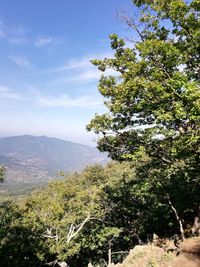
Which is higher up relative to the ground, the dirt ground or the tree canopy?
the tree canopy

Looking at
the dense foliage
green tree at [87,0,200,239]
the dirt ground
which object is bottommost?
the dense foliage

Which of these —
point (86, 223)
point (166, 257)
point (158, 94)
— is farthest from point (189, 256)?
point (86, 223)

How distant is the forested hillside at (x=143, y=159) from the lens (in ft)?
48.9

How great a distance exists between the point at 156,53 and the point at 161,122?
13.0 ft

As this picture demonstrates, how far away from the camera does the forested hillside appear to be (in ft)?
48.9

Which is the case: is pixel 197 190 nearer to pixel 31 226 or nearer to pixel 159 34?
pixel 159 34

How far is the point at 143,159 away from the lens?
22.1 metres

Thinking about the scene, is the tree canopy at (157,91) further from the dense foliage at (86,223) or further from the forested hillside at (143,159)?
the dense foliage at (86,223)

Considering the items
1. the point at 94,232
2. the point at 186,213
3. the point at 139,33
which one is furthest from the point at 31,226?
the point at 139,33

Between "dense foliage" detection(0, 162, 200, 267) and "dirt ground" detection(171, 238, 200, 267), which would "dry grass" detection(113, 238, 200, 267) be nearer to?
"dirt ground" detection(171, 238, 200, 267)

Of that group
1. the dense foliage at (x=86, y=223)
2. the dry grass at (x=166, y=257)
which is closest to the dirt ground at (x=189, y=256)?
the dry grass at (x=166, y=257)

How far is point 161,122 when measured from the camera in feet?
53.1

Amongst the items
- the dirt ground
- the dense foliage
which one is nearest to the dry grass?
the dirt ground

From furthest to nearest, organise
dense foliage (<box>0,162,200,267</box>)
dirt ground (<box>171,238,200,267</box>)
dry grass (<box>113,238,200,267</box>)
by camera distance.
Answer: dense foliage (<box>0,162,200,267</box>)
dry grass (<box>113,238,200,267</box>)
dirt ground (<box>171,238,200,267</box>)
